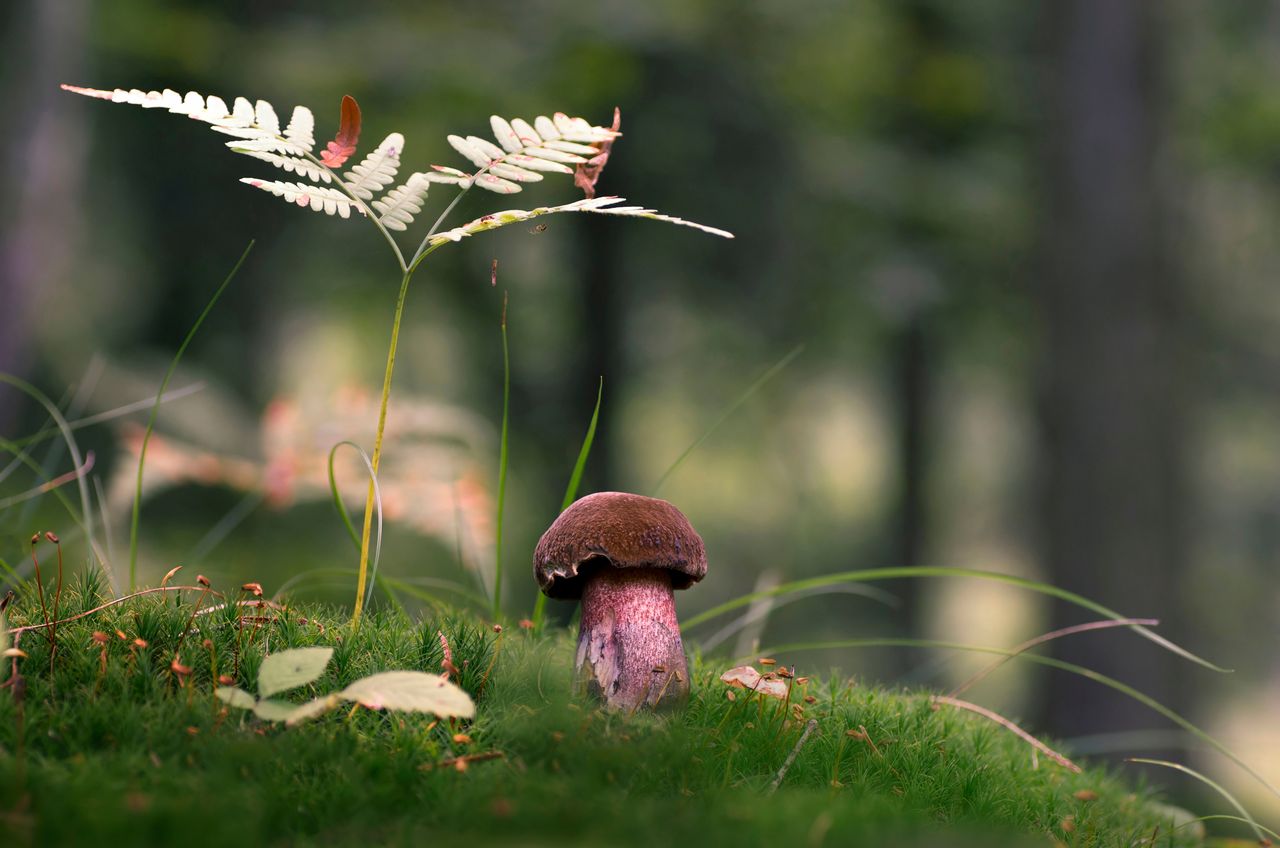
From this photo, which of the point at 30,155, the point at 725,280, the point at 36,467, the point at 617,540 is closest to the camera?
the point at 617,540

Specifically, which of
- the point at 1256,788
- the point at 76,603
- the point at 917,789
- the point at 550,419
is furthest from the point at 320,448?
the point at 1256,788

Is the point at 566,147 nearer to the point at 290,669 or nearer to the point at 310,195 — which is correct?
the point at 310,195

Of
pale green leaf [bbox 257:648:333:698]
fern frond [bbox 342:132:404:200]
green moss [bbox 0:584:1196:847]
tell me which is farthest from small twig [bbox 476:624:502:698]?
fern frond [bbox 342:132:404:200]

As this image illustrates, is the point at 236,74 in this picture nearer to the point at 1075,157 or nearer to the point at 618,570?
the point at 1075,157

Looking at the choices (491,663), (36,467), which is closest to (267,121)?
(491,663)

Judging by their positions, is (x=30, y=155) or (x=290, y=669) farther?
(x=30, y=155)

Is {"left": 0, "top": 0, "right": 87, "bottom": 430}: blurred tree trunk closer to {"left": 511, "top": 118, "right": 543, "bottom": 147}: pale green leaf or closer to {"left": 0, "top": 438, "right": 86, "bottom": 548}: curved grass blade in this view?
{"left": 0, "top": 438, "right": 86, "bottom": 548}: curved grass blade
